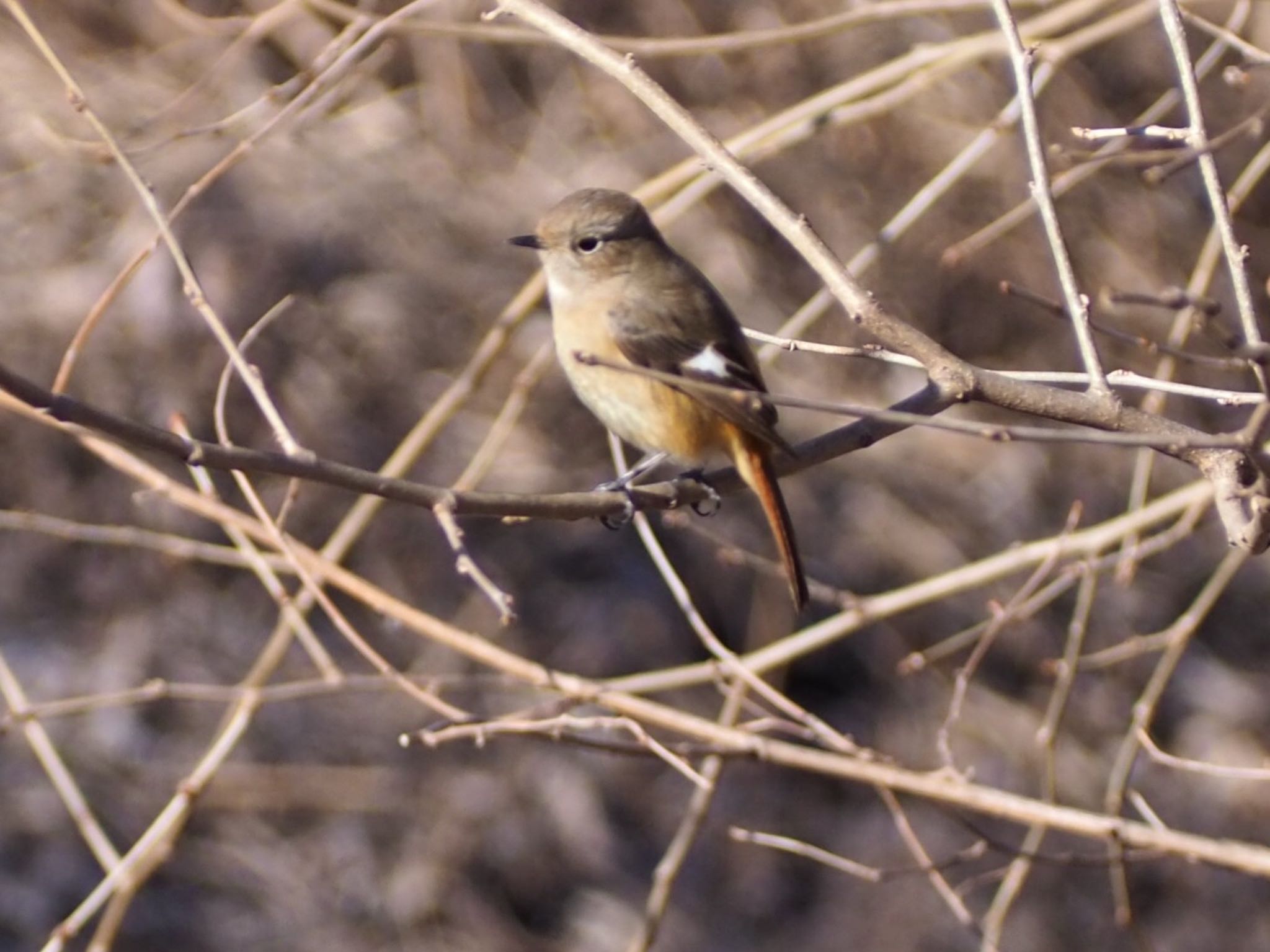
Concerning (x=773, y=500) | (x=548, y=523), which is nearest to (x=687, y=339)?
(x=773, y=500)

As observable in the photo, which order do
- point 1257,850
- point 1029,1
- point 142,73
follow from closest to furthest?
point 1257,850, point 1029,1, point 142,73

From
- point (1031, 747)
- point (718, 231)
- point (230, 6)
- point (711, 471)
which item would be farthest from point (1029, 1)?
point (230, 6)

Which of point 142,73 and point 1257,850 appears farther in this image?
point 142,73

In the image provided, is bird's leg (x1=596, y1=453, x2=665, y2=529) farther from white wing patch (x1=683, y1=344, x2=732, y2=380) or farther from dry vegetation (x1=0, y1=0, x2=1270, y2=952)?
dry vegetation (x1=0, y1=0, x2=1270, y2=952)

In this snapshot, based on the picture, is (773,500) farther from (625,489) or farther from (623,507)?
(623,507)

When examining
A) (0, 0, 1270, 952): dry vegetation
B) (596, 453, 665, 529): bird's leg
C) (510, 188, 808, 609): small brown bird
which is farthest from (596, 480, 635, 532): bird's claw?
(0, 0, 1270, 952): dry vegetation

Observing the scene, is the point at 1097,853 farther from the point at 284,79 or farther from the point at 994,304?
the point at 284,79
